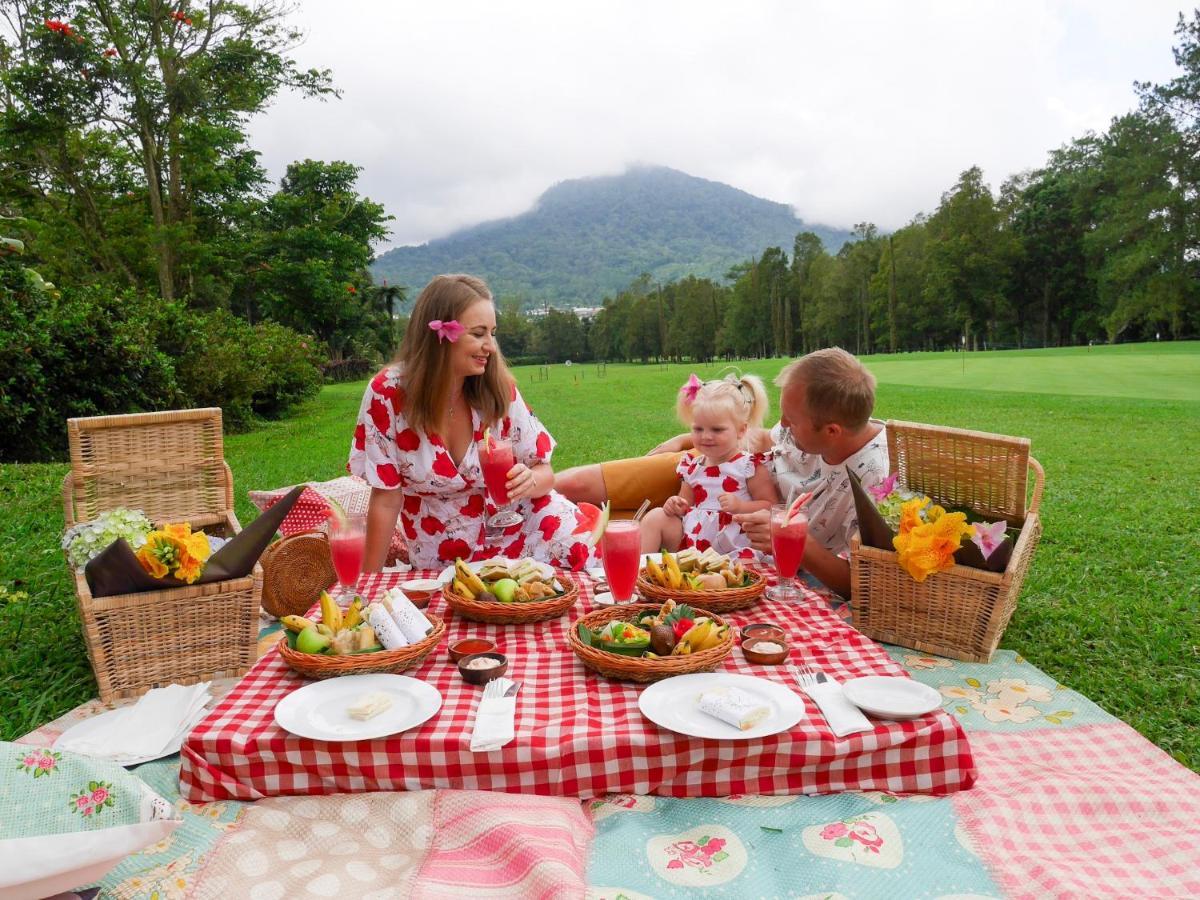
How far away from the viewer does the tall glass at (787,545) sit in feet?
9.48

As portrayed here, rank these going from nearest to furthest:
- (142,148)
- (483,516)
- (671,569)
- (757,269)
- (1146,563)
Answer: (671,569) < (483,516) < (1146,563) < (142,148) < (757,269)

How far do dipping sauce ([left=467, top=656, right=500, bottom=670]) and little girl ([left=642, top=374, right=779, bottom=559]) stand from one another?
2069 mm

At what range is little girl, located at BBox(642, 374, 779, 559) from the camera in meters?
4.20

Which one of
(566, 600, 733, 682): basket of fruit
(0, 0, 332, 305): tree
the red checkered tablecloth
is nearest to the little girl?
(566, 600, 733, 682): basket of fruit

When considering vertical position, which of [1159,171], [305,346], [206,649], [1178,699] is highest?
[1159,171]

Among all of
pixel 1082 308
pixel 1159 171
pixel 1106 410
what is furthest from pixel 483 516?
pixel 1082 308

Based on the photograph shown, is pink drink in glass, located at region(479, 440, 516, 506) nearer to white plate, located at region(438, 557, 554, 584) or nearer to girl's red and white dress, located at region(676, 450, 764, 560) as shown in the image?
white plate, located at region(438, 557, 554, 584)

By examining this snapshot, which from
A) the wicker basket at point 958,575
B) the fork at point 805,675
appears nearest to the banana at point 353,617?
the fork at point 805,675

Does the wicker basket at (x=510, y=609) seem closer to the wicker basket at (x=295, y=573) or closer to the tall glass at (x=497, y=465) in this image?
the tall glass at (x=497, y=465)

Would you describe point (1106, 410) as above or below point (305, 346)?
below

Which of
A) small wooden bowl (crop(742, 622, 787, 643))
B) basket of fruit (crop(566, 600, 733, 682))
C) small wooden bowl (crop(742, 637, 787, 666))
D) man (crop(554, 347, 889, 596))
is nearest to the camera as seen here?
basket of fruit (crop(566, 600, 733, 682))

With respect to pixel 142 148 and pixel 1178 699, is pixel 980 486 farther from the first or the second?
pixel 142 148

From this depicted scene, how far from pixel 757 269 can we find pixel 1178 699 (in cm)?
5776

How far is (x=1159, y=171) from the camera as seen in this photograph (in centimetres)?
3412
